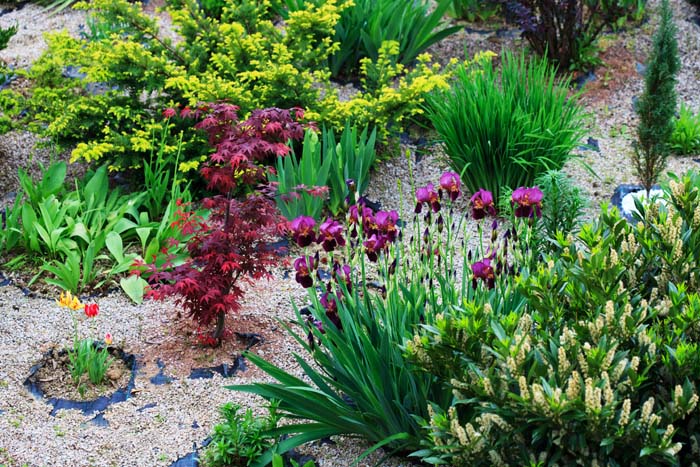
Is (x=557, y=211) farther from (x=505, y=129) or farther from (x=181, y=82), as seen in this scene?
(x=181, y=82)

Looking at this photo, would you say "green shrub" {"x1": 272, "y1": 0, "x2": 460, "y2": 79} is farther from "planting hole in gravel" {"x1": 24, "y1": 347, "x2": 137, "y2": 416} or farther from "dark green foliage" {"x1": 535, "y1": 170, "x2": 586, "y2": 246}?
"planting hole in gravel" {"x1": 24, "y1": 347, "x2": 137, "y2": 416}

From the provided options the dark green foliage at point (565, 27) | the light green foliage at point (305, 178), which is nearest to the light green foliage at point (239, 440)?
the light green foliage at point (305, 178)

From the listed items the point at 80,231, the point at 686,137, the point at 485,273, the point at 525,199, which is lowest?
the point at 80,231

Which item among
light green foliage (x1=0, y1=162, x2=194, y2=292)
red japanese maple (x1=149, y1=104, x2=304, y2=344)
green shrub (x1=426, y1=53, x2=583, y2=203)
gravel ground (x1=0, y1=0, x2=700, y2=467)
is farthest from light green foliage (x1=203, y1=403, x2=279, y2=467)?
green shrub (x1=426, y1=53, x2=583, y2=203)

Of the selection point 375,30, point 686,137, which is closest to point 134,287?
point 375,30

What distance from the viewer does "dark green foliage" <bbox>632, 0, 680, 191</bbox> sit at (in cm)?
497

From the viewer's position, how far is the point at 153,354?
388cm

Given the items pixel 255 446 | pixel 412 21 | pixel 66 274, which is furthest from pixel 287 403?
pixel 412 21

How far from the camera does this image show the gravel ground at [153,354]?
10.7 ft

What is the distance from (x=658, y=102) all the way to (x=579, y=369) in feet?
10.5

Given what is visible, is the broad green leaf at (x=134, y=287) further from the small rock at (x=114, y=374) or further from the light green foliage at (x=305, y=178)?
the light green foliage at (x=305, y=178)

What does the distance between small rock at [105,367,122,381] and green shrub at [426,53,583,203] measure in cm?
239

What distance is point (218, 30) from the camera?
5.71 m

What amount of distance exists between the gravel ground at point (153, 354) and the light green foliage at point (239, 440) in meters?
0.19
